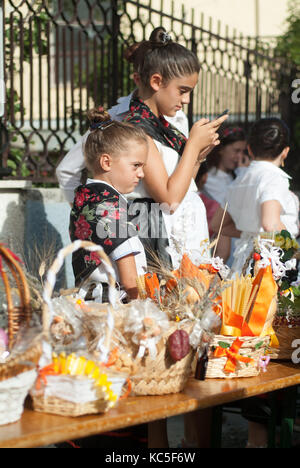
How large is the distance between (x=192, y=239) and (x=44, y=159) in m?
1.85

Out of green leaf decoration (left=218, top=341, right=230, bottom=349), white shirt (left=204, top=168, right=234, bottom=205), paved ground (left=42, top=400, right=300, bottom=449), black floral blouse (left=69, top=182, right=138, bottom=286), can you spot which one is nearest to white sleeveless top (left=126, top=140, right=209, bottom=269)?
black floral blouse (left=69, top=182, right=138, bottom=286)

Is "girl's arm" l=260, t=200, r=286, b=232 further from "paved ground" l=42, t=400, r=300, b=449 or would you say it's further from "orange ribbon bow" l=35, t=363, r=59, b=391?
"orange ribbon bow" l=35, t=363, r=59, b=391

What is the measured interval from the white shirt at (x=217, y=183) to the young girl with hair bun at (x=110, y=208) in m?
3.03

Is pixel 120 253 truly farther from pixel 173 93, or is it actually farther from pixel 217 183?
pixel 217 183

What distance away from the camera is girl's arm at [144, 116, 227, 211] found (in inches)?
103

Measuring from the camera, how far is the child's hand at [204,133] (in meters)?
2.68

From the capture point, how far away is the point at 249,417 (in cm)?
312

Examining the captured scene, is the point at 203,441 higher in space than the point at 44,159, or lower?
lower

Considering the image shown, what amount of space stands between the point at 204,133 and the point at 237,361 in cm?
103

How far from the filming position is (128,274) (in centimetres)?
235

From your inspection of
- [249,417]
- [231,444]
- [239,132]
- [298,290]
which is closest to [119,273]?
[298,290]

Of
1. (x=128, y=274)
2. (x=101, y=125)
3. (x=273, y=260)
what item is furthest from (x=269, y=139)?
(x=128, y=274)

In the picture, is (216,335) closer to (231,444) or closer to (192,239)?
(192,239)

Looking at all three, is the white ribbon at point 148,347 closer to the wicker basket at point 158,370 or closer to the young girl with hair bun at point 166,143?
the wicker basket at point 158,370
